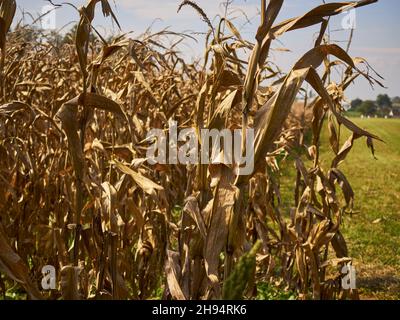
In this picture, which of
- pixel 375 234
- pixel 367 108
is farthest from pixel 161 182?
pixel 367 108

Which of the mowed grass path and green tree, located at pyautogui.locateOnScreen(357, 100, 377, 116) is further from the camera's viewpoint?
green tree, located at pyautogui.locateOnScreen(357, 100, 377, 116)

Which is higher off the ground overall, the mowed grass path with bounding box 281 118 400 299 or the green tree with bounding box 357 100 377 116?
the green tree with bounding box 357 100 377 116

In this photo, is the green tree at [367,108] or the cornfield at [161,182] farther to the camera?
the green tree at [367,108]

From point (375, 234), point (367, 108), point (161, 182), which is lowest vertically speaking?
point (375, 234)

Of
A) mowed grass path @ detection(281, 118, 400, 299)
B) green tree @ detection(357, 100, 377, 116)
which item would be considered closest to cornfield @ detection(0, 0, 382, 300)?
mowed grass path @ detection(281, 118, 400, 299)

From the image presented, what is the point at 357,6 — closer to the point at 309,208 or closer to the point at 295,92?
the point at 295,92

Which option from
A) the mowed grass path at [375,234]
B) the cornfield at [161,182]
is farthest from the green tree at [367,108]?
the cornfield at [161,182]

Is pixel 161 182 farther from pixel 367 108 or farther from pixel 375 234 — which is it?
pixel 367 108

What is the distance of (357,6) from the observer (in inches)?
51.3

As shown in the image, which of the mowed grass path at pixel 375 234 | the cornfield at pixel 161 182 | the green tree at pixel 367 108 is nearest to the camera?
the cornfield at pixel 161 182

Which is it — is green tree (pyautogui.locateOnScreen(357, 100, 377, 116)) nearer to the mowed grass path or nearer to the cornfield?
the mowed grass path

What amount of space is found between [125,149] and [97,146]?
132 mm

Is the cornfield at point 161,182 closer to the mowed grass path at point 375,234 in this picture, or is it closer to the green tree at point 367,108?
the mowed grass path at point 375,234
